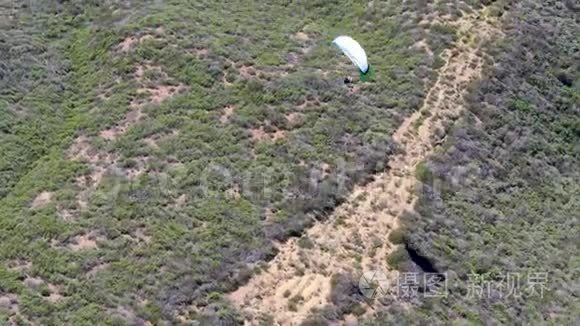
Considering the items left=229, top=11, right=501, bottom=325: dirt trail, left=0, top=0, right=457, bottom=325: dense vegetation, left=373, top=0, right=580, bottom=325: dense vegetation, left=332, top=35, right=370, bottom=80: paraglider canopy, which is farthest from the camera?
left=332, top=35, right=370, bottom=80: paraglider canopy

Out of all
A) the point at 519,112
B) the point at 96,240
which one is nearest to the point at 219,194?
the point at 96,240

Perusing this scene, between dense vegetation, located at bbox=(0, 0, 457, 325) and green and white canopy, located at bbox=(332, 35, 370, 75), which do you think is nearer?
dense vegetation, located at bbox=(0, 0, 457, 325)

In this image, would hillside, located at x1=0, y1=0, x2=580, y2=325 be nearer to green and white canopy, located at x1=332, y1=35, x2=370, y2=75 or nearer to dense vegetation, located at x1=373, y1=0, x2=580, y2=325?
dense vegetation, located at x1=373, y1=0, x2=580, y2=325

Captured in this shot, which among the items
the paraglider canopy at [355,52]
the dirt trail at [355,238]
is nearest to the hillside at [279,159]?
the dirt trail at [355,238]

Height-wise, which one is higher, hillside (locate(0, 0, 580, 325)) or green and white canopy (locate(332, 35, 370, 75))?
green and white canopy (locate(332, 35, 370, 75))

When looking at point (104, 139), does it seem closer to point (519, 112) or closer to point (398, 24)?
point (398, 24)

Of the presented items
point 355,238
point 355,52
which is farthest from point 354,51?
point 355,238

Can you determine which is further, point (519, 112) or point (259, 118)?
point (519, 112)

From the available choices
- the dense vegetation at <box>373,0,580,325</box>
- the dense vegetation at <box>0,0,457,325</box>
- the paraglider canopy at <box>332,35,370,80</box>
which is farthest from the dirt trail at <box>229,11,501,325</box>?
the paraglider canopy at <box>332,35,370,80</box>

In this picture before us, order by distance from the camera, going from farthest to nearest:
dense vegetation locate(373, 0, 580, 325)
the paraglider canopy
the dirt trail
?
the paraglider canopy → dense vegetation locate(373, 0, 580, 325) → the dirt trail
